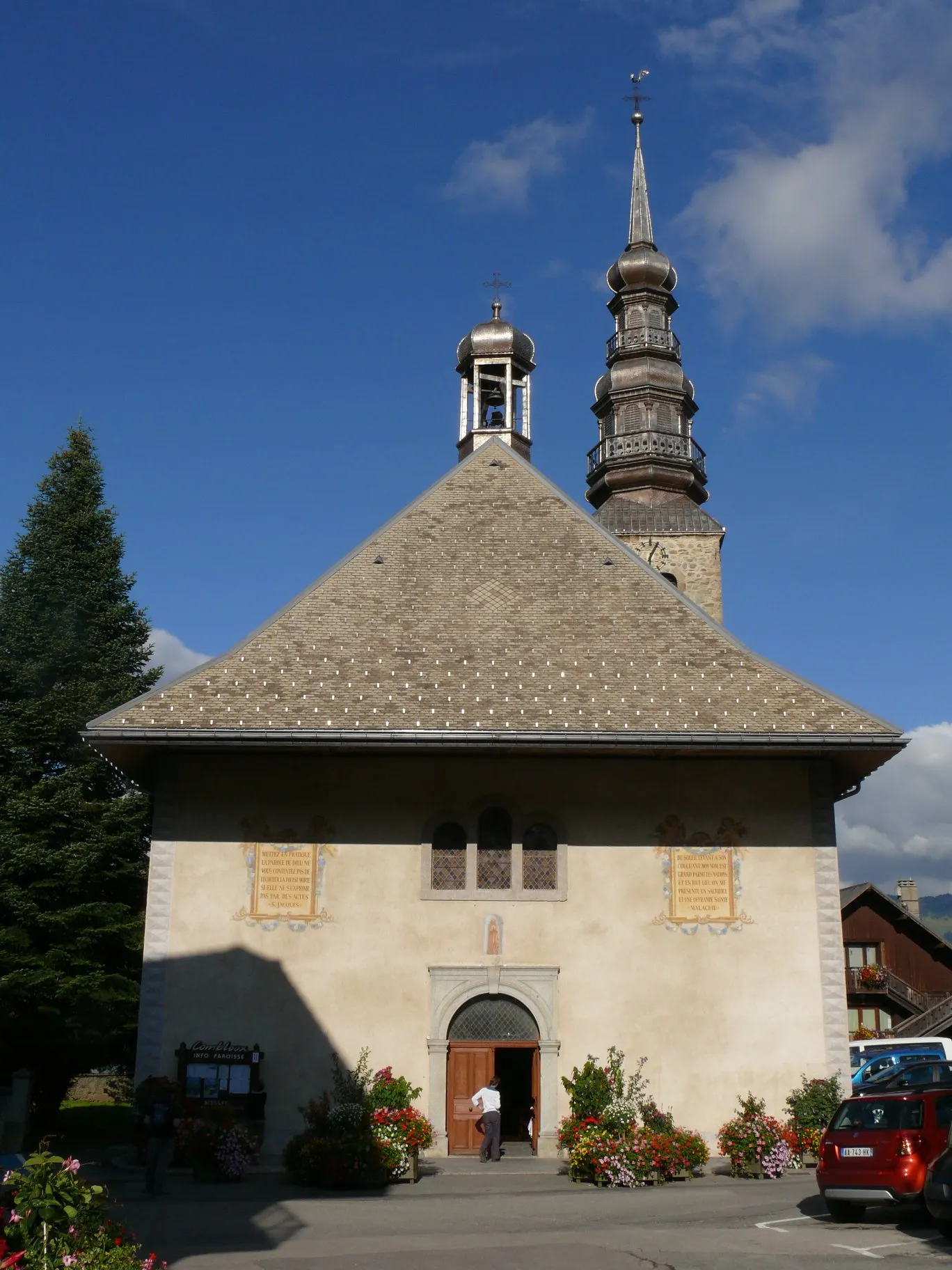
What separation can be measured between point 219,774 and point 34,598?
13.8 m

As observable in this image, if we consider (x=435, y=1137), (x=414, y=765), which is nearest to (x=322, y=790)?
(x=414, y=765)

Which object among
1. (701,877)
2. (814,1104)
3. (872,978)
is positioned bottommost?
(814,1104)

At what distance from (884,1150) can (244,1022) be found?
8.86m

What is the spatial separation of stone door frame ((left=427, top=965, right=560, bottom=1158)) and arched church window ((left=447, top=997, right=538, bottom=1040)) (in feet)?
0.37

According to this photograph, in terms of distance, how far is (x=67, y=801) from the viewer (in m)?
27.4

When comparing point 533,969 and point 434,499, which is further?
point 434,499

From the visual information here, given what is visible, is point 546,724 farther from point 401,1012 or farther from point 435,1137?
point 435,1137

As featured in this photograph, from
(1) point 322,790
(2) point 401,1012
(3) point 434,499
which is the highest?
(3) point 434,499

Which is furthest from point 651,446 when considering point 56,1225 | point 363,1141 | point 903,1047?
point 56,1225

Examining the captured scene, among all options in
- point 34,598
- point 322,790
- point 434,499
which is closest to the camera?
point 322,790

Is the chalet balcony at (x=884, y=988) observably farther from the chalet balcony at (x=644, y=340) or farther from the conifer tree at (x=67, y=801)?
the conifer tree at (x=67, y=801)

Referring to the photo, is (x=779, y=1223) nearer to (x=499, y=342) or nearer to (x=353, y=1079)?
(x=353, y=1079)

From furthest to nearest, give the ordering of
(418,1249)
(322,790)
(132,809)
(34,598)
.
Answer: (34,598), (132,809), (322,790), (418,1249)

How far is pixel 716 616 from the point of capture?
125 ft
